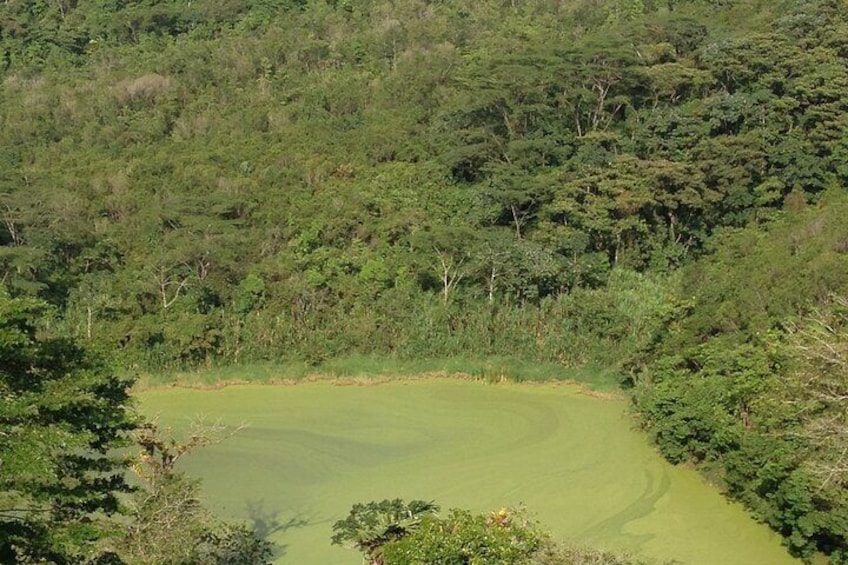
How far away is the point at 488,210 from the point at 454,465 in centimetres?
674

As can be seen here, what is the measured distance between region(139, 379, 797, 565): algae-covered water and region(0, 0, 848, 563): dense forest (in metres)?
0.80

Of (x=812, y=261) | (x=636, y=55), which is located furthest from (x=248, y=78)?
(x=812, y=261)

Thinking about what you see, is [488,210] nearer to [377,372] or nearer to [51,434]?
[377,372]

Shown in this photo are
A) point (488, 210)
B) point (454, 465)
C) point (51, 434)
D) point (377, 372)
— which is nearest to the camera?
point (51, 434)

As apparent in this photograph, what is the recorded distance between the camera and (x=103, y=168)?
59.0 ft

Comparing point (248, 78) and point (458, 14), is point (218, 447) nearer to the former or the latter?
point (248, 78)

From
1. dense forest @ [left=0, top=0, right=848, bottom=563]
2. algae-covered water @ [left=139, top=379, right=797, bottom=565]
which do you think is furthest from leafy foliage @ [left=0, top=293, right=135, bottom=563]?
dense forest @ [left=0, top=0, right=848, bottom=563]

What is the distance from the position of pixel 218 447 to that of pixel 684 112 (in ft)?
36.8

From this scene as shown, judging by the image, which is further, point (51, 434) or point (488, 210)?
point (488, 210)

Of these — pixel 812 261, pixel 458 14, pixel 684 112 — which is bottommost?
pixel 812 261

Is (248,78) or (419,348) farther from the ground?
(248,78)

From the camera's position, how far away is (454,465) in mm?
10266

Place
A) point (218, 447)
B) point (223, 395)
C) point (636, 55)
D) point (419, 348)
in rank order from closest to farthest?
point (218, 447)
point (223, 395)
point (419, 348)
point (636, 55)

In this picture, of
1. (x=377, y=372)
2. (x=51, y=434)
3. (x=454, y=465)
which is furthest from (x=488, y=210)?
(x=51, y=434)
